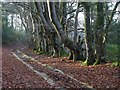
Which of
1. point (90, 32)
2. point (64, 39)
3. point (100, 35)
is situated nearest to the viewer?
point (100, 35)

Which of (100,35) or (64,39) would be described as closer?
(100,35)

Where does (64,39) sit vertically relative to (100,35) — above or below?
below

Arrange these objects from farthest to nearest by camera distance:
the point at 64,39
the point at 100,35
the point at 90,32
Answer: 1. the point at 64,39
2. the point at 90,32
3. the point at 100,35

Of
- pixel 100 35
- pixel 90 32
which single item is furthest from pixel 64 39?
pixel 100 35

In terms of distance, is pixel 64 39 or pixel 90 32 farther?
pixel 64 39

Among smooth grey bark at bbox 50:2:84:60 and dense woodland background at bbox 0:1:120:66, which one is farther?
smooth grey bark at bbox 50:2:84:60

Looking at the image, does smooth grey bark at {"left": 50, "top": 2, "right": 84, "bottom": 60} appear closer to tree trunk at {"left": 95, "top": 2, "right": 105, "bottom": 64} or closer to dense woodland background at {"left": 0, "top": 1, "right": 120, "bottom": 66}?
dense woodland background at {"left": 0, "top": 1, "right": 120, "bottom": 66}

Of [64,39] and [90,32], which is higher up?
[90,32]

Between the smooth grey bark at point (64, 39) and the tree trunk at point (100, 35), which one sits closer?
the tree trunk at point (100, 35)

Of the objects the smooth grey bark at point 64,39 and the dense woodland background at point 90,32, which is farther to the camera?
the smooth grey bark at point 64,39

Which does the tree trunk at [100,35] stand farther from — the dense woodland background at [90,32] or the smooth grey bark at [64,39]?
the smooth grey bark at [64,39]

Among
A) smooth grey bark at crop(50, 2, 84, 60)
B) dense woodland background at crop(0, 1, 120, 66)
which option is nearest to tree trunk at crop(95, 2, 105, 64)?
dense woodland background at crop(0, 1, 120, 66)

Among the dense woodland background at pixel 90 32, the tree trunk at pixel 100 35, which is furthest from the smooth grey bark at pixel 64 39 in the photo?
the tree trunk at pixel 100 35

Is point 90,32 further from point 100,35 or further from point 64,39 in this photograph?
point 64,39
